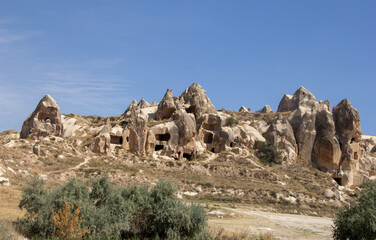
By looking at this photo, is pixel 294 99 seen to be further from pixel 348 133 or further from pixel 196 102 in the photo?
pixel 196 102

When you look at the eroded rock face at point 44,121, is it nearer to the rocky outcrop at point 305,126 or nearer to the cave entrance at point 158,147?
the cave entrance at point 158,147

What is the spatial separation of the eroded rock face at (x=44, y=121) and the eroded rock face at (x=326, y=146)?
1394 inches

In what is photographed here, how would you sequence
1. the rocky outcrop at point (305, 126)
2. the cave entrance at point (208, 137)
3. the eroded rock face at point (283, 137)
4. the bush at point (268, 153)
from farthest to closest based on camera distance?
the rocky outcrop at point (305, 126), the cave entrance at point (208, 137), the eroded rock face at point (283, 137), the bush at point (268, 153)

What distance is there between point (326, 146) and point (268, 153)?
30.6ft

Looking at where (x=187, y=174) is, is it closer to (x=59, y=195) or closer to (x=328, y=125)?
(x=328, y=125)

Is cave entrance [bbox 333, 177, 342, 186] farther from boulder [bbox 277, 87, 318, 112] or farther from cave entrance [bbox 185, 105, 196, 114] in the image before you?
boulder [bbox 277, 87, 318, 112]

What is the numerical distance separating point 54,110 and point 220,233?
38.2 meters

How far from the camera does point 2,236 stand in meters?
14.5

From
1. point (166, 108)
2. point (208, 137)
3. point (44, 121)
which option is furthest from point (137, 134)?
point (44, 121)

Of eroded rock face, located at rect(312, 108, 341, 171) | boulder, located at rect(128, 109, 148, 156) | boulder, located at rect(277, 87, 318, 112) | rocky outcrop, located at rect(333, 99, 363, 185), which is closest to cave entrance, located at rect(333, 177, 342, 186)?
rocky outcrop, located at rect(333, 99, 363, 185)

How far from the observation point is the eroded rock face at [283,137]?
180 ft

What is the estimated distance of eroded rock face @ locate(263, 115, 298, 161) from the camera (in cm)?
5488

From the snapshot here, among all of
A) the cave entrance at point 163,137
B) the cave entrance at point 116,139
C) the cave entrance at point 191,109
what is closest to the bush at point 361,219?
the cave entrance at point 163,137

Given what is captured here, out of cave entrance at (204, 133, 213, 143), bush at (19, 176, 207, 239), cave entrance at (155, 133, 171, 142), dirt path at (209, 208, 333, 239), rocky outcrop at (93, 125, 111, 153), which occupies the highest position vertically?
cave entrance at (204, 133, 213, 143)
